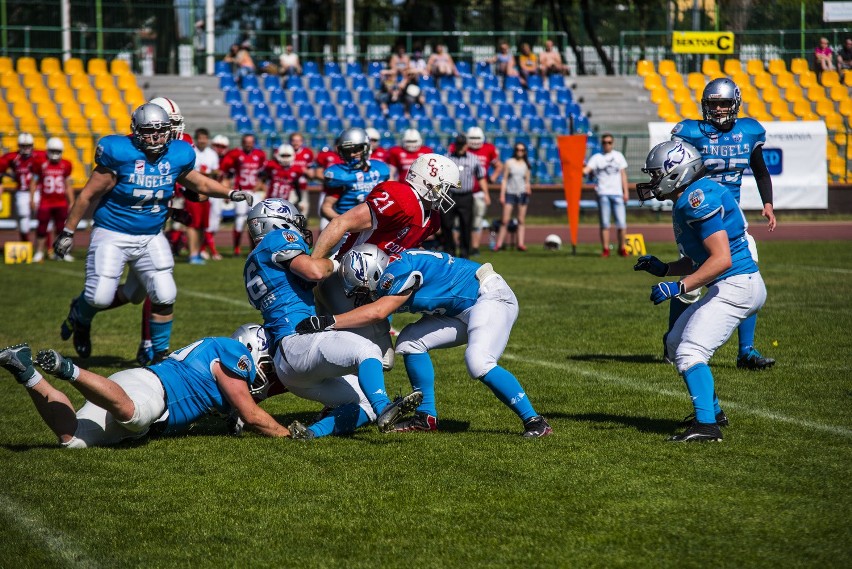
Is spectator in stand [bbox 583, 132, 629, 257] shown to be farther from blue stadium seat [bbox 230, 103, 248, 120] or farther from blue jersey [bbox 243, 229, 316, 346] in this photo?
blue jersey [bbox 243, 229, 316, 346]

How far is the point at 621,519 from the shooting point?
4.53 m

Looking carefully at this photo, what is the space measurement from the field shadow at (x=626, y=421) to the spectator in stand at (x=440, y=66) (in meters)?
22.9

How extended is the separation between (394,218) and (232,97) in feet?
72.5

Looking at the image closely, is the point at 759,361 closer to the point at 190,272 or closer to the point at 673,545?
the point at 673,545

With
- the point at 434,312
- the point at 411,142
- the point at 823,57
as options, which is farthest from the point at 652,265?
the point at 823,57

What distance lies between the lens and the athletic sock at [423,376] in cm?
634

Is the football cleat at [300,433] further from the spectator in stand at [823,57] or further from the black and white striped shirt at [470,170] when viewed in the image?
the spectator in stand at [823,57]

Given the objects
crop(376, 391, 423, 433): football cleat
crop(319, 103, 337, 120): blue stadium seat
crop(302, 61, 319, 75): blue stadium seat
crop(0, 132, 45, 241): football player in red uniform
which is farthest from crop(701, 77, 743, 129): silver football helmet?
crop(302, 61, 319, 75): blue stadium seat

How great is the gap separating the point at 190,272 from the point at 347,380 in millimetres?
10414

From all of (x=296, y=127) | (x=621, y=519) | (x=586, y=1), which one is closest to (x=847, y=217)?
(x=586, y=1)

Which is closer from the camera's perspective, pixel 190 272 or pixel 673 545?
pixel 673 545

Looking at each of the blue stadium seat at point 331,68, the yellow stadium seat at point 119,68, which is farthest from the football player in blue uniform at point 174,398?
the blue stadium seat at point 331,68

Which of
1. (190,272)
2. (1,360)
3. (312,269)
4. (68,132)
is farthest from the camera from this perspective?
(68,132)

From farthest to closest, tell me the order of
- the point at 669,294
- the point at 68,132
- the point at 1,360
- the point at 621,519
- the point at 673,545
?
the point at 68,132
the point at 669,294
the point at 1,360
the point at 621,519
the point at 673,545
